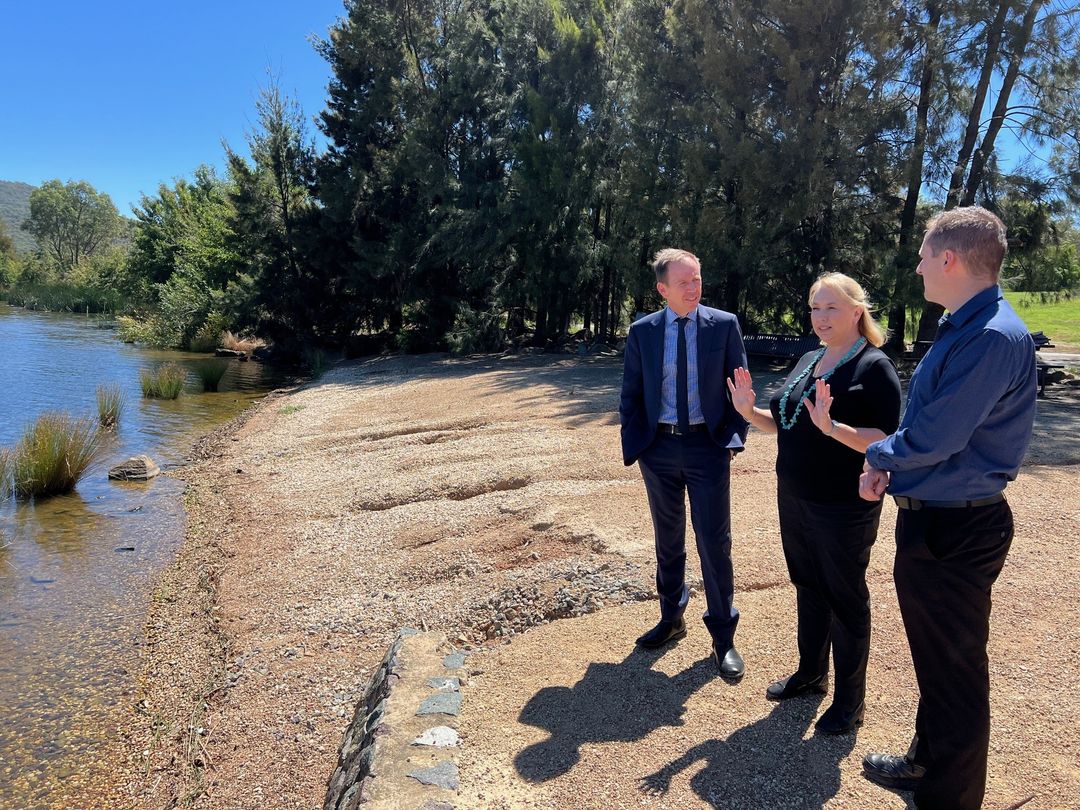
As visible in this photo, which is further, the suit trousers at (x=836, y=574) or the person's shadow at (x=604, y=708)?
the person's shadow at (x=604, y=708)

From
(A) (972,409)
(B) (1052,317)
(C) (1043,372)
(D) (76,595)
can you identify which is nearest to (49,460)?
(D) (76,595)

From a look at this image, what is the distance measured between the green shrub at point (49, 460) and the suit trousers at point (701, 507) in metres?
8.57

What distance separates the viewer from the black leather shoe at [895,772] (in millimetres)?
2633

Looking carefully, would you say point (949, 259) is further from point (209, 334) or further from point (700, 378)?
point (209, 334)

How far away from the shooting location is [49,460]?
902cm

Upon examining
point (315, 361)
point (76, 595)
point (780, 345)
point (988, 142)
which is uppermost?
→ point (988, 142)

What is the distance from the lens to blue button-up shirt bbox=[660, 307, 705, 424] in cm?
346

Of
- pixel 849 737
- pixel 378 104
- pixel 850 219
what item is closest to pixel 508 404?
pixel 850 219

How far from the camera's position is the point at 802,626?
3.16 meters

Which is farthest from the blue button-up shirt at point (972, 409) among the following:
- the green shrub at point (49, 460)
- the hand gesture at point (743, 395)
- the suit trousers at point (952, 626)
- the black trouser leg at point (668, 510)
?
the green shrub at point (49, 460)

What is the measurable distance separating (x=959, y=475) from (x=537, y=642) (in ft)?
8.51

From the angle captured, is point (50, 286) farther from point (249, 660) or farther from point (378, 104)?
point (249, 660)

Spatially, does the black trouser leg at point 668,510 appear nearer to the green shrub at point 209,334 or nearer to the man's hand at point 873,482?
the man's hand at point 873,482

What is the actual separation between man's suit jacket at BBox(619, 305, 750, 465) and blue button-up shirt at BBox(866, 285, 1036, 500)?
47.1 inches
